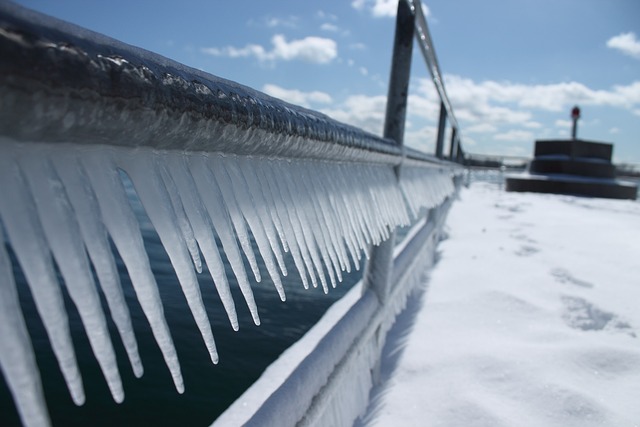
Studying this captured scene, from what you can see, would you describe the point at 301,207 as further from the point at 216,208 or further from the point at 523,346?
the point at 523,346

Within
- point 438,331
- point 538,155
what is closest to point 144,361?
point 438,331

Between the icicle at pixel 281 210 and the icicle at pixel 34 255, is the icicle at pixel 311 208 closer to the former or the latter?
the icicle at pixel 281 210

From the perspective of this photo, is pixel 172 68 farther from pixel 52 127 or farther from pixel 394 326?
pixel 394 326

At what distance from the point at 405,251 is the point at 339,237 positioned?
1332mm

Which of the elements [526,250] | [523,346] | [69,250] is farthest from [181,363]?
[526,250]

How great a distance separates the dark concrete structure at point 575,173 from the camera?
10.7 m

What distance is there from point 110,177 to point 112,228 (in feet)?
0.14

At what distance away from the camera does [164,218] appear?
1.34 ft

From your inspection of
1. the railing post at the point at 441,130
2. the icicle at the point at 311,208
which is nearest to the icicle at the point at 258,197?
the icicle at the point at 311,208

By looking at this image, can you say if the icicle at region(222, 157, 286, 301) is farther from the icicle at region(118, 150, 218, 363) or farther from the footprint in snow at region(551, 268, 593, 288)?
the footprint in snow at region(551, 268, 593, 288)

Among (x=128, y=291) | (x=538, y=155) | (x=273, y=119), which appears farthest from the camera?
(x=538, y=155)

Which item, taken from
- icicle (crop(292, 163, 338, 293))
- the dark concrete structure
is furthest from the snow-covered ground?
the dark concrete structure

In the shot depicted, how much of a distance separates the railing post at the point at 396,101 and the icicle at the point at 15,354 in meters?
1.14

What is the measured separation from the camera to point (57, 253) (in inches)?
12.4
